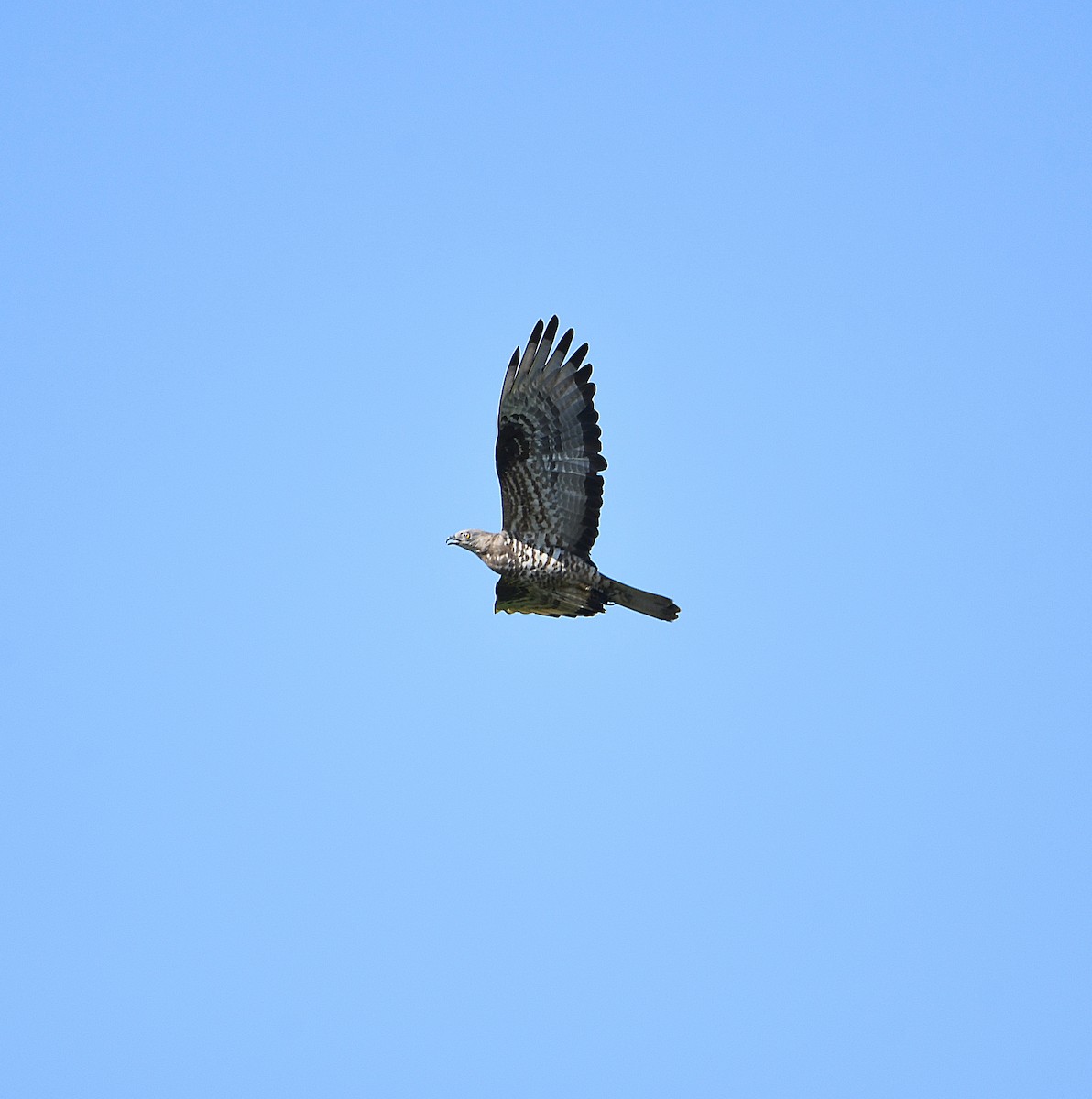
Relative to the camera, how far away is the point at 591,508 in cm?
1733

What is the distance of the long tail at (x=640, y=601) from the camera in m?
17.2

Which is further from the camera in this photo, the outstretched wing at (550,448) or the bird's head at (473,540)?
the bird's head at (473,540)

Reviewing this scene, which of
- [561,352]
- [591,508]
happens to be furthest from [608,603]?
[561,352]

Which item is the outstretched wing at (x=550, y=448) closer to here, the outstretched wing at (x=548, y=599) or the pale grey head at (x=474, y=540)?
the pale grey head at (x=474, y=540)

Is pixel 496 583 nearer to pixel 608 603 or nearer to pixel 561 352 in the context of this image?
pixel 608 603

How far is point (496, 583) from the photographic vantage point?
58.9ft

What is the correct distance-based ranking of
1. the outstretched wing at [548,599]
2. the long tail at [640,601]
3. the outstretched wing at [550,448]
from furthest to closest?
the outstretched wing at [548,599] → the long tail at [640,601] → the outstretched wing at [550,448]

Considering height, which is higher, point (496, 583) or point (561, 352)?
point (561, 352)

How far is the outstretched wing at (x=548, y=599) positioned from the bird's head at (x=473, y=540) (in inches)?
14.4

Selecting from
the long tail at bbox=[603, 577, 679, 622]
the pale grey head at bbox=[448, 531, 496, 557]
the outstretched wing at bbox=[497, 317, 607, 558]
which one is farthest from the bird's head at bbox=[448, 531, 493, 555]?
the long tail at bbox=[603, 577, 679, 622]

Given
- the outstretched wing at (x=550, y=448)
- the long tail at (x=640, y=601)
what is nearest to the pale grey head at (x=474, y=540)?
the outstretched wing at (x=550, y=448)

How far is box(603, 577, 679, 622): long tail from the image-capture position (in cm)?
1720

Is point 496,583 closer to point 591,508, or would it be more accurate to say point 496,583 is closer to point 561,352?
point 591,508

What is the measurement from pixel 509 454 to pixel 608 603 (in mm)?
1709
